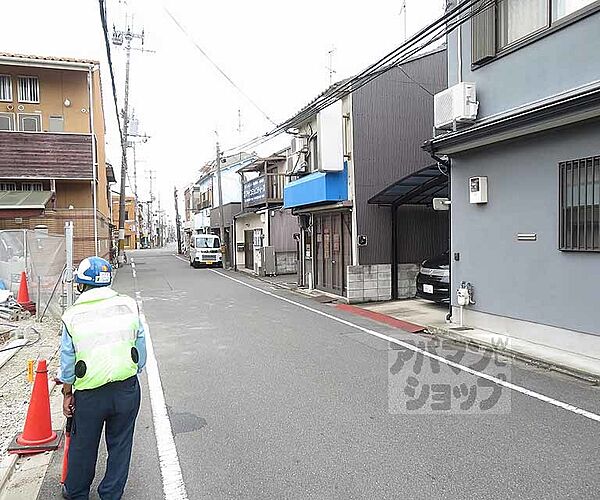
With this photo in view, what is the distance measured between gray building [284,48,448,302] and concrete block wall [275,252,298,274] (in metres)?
9.44

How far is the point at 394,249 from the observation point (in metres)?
14.7

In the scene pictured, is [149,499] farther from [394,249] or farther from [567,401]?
[394,249]

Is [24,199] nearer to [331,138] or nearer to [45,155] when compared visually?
[45,155]

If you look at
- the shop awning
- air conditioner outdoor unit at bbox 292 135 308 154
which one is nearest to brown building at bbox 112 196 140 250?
air conditioner outdoor unit at bbox 292 135 308 154

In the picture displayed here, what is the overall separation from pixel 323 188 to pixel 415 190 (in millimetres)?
2707

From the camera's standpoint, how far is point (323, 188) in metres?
14.8

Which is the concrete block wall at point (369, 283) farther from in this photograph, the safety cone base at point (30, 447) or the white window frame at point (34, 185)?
the white window frame at point (34, 185)

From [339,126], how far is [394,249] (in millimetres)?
3819

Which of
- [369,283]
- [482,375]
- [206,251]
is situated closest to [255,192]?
[206,251]

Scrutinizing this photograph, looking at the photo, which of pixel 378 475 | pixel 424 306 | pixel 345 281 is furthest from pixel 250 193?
pixel 378 475

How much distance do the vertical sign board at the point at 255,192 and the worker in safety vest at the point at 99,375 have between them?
21489 mm

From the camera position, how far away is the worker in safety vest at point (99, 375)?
10.8 feet

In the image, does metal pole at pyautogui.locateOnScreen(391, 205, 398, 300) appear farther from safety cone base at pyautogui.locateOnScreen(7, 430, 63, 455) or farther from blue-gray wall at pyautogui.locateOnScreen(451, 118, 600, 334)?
safety cone base at pyautogui.locateOnScreen(7, 430, 63, 455)

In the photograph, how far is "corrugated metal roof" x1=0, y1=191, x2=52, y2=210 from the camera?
17891 millimetres
